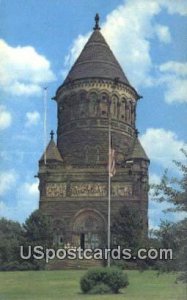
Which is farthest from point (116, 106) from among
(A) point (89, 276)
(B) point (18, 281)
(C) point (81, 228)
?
(A) point (89, 276)

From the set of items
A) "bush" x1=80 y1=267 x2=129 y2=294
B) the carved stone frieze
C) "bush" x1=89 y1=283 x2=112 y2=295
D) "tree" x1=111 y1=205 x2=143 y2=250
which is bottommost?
"bush" x1=89 y1=283 x2=112 y2=295

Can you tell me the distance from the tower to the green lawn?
11.4m

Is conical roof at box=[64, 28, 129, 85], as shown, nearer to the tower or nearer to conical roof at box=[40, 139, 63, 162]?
the tower

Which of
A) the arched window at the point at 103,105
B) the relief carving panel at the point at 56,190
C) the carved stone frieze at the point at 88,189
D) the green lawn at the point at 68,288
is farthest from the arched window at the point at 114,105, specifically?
the green lawn at the point at 68,288

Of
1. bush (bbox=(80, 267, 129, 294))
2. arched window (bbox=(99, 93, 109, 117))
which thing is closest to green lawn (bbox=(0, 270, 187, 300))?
bush (bbox=(80, 267, 129, 294))

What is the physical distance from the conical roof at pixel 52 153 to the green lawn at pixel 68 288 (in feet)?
47.6

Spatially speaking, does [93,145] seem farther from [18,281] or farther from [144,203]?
[18,281]

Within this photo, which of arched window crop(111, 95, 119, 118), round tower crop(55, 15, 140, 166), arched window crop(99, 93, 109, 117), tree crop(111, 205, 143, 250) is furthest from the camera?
arched window crop(111, 95, 119, 118)

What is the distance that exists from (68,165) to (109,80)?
650 cm

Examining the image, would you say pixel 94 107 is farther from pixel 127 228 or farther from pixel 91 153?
pixel 127 228

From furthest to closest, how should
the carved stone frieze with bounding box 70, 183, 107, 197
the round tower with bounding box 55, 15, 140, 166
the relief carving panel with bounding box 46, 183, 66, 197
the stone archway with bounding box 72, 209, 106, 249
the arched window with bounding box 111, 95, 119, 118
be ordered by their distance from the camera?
the arched window with bounding box 111, 95, 119, 118
the round tower with bounding box 55, 15, 140, 166
the relief carving panel with bounding box 46, 183, 66, 197
the carved stone frieze with bounding box 70, 183, 107, 197
the stone archway with bounding box 72, 209, 106, 249

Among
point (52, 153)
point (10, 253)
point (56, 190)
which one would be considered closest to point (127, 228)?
point (56, 190)

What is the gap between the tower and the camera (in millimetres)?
41125

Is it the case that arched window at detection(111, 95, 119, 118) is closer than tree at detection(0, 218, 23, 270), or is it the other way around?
tree at detection(0, 218, 23, 270)
